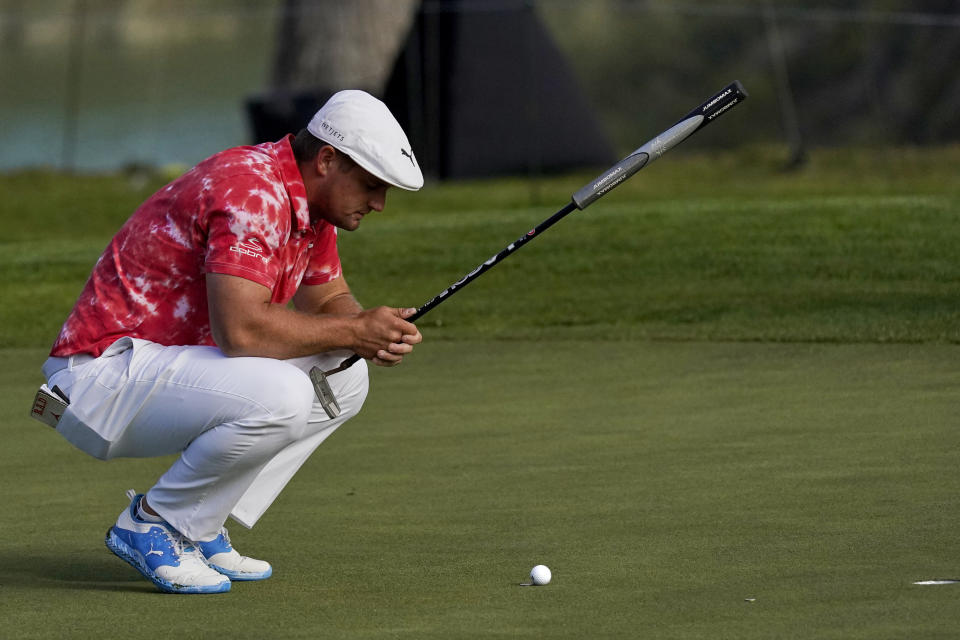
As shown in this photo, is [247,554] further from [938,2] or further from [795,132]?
[938,2]

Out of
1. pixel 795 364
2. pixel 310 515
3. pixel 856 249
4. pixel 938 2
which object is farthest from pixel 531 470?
pixel 938 2

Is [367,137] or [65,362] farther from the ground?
[367,137]

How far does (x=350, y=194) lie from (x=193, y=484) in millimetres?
903

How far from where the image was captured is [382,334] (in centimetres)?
489

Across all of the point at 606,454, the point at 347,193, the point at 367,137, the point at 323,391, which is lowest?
the point at 606,454

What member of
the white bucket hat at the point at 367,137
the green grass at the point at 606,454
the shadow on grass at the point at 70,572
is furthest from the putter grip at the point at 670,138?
the shadow on grass at the point at 70,572

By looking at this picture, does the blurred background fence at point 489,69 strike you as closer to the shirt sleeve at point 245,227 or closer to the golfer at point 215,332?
the golfer at point 215,332

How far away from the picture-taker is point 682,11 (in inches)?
774

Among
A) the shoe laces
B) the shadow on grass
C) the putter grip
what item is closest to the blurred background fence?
the putter grip

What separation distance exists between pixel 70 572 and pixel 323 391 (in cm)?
91

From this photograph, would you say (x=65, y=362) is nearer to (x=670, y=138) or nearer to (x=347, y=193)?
(x=347, y=193)

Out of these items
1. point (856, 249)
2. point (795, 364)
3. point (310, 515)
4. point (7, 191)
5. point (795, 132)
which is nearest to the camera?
point (310, 515)

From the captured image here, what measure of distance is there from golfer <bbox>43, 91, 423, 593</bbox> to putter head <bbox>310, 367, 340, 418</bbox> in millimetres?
72

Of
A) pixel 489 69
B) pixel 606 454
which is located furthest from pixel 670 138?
pixel 489 69
